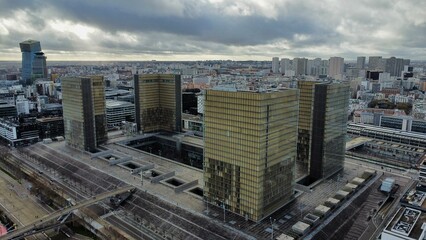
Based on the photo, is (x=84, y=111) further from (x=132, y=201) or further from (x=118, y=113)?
(x=118, y=113)

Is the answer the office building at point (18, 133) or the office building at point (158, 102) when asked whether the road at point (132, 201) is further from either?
the office building at point (158, 102)

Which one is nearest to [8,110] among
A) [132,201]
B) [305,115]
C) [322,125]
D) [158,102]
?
[158,102]

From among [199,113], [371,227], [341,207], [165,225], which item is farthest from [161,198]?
[199,113]

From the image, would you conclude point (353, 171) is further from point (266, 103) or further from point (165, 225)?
point (165, 225)

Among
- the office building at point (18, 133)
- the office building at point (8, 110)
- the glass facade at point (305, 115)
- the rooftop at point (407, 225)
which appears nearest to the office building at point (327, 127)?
the glass facade at point (305, 115)

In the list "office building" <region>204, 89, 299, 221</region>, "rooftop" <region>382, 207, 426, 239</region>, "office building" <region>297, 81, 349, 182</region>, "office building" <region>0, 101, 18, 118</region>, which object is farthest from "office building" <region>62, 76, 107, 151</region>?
"rooftop" <region>382, 207, 426, 239</region>

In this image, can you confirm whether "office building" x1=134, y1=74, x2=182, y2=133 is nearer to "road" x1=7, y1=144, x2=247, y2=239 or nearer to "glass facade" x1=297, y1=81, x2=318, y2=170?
"road" x1=7, y1=144, x2=247, y2=239
